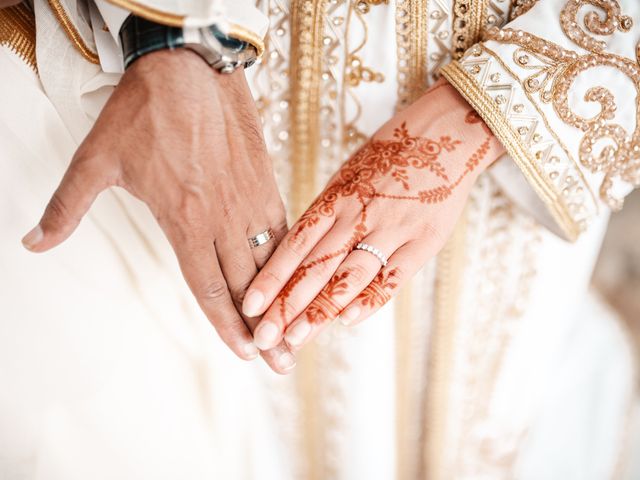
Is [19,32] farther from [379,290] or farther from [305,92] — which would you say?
[379,290]

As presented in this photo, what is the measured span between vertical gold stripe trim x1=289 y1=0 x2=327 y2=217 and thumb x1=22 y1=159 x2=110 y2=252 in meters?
0.29

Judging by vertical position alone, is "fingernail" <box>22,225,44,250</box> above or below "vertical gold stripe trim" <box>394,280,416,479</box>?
above

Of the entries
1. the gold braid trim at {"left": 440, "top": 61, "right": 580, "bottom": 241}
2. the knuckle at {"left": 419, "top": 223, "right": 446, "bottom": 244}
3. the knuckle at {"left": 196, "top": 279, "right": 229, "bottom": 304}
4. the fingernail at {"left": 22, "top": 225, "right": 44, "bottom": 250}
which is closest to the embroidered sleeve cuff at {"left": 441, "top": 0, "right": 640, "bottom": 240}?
the gold braid trim at {"left": 440, "top": 61, "right": 580, "bottom": 241}

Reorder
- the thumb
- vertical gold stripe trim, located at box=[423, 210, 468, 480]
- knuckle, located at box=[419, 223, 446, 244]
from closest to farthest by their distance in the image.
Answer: the thumb → knuckle, located at box=[419, 223, 446, 244] → vertical gold stripe trim, located at box=[423, 210, 468, 480]

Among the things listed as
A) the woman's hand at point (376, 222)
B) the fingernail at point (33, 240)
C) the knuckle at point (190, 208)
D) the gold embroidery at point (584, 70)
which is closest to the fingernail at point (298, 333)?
the woman's hand at point (376, 222)

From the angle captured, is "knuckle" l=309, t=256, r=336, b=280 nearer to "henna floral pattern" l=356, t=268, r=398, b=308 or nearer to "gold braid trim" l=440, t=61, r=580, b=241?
"henna floral pattern" l=356, t=268, r=398, b=308

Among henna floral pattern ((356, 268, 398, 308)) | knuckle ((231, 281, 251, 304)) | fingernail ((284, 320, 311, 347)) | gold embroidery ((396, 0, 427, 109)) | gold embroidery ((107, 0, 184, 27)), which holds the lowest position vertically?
fingernail ((284, 320, 311, 347))

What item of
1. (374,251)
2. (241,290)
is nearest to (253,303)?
(241,290)

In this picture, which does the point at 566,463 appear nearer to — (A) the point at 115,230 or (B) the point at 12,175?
(A) the point at 115,230

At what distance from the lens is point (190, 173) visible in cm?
51

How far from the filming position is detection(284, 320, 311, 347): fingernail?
1.72 feet

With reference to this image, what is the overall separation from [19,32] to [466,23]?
19.8 inches

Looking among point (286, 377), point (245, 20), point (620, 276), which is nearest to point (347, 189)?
point (245, 20)

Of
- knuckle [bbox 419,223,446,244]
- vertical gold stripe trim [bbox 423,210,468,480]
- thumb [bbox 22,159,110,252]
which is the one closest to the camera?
thumb [bbox 22,159,110,252]
